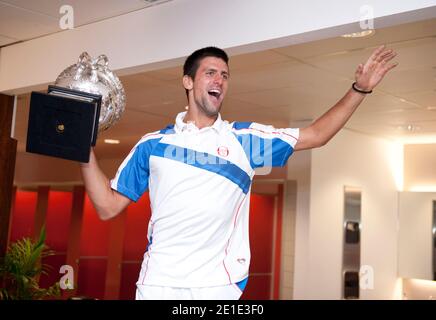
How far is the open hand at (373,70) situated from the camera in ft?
5.66

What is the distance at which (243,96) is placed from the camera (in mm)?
4840

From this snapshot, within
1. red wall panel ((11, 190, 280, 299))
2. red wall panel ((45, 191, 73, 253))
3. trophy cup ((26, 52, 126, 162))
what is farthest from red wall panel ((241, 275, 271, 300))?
trophy cup ((26, 52, 126, 162))

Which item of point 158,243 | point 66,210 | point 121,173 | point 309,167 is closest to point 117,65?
point 121,173

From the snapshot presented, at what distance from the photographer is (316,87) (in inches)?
175

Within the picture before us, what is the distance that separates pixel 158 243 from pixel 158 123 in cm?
481

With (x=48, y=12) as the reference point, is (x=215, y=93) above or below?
below

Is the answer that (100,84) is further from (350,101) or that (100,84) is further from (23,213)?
(23,213)

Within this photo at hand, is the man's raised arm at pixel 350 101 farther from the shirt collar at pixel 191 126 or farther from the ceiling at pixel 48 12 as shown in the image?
the ceiling at pixel 48 12

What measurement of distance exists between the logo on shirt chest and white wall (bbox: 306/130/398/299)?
13.0ft

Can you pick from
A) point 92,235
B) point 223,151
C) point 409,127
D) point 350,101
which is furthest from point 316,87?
point 92,235

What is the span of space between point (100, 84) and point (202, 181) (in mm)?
403

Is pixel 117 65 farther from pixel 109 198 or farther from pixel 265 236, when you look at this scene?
pixel 265 236

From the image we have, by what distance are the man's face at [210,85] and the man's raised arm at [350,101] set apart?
0.94ft
